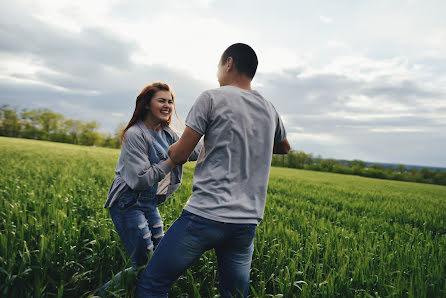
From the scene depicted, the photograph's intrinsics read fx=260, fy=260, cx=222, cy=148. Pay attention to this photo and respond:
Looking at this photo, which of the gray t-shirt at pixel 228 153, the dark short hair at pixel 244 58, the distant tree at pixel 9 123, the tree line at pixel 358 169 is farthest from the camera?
the distant tree at pixel 9 123

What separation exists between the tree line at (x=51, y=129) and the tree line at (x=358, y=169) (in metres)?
59.0

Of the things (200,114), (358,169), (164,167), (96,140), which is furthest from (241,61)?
(96,140)

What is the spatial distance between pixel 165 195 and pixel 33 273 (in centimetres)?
154

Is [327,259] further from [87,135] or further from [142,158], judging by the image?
[87,135]

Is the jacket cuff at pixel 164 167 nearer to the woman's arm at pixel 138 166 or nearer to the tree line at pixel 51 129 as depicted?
the woman's arm at pixel 138 166

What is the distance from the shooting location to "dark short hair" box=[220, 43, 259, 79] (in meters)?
A: 1.90

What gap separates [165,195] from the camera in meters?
2.79

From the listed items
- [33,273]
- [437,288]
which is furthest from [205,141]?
[437,288]

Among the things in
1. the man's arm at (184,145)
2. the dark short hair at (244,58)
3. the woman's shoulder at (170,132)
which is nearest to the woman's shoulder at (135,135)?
the woman's shoulder at (170,132)

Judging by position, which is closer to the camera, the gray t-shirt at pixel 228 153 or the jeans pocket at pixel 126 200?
the gray t-shirt at pixel 228 153

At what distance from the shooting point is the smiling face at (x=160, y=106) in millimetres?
2689

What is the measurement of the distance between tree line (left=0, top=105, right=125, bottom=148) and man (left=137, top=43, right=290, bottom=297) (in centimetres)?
9430

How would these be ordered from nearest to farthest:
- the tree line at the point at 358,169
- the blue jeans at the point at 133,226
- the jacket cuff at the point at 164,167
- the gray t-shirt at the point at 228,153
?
the gray t-shirt at the point at 228,153 < the jacket cuff at the point at 164,167 < the blue jeans at the point at 133,226 < the tree line at the point at 358,169

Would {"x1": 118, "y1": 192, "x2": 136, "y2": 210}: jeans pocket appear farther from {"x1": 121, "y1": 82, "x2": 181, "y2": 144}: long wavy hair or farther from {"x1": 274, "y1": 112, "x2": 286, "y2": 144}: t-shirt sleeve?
{"x1": 274, "y1": 112, "x2": 286, "y2": 144}: t-shirt sleeve
